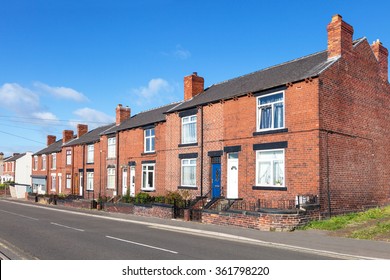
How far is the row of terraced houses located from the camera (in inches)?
730

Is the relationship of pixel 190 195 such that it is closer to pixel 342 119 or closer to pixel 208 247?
pixel 342 119

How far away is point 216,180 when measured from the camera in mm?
23562

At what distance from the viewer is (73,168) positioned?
45.3 m

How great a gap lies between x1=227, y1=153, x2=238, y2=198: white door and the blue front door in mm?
831

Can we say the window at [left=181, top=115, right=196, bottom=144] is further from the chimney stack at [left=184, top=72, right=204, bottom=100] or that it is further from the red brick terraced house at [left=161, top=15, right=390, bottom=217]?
the chimney stack at [left=184, top=72, right=204, bottom=100]

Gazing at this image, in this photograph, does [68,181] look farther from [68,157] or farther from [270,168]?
[270,168]

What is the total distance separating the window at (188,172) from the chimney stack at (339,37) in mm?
10973

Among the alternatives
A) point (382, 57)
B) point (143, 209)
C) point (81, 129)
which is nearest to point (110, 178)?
point (143, 209)

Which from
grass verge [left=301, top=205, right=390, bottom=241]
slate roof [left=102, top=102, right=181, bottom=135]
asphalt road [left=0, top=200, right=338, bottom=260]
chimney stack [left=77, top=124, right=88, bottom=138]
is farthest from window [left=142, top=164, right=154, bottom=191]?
chimney stack [left=77, top=124, right=88, bottom=138]

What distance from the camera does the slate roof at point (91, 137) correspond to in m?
41.9

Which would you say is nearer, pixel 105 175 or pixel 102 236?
pixel 102 236

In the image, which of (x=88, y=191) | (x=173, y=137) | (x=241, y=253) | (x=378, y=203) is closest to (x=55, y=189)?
(x=88, y=191)

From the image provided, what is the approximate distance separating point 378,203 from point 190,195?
11154 millimetres

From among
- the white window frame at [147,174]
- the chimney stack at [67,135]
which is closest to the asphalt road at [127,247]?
the white window frame at [147,174]
